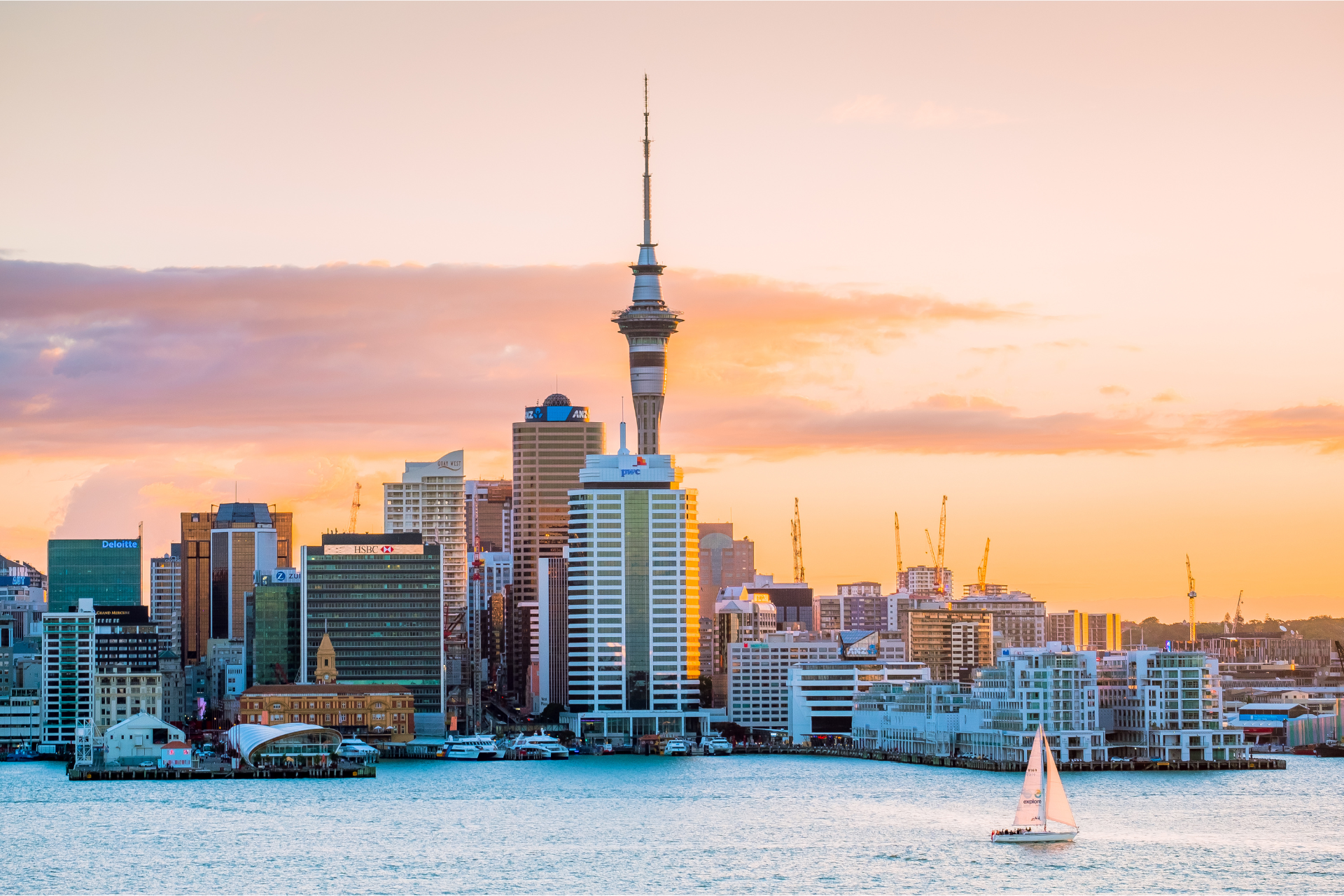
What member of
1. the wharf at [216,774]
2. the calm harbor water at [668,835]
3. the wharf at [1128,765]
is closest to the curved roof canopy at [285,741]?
the wharf at [216,774]

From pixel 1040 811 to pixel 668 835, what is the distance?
20.2m

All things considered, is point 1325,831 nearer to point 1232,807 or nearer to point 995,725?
point 1232,807

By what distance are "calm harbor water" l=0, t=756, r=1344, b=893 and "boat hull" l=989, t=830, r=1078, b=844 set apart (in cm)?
79

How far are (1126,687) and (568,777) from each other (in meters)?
47.5

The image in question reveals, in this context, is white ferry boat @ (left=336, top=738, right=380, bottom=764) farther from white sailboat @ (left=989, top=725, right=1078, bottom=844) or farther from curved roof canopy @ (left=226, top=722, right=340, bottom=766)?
white sailboat @ (left=989, top=725, right=1078, bottom=844)

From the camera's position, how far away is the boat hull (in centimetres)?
11519

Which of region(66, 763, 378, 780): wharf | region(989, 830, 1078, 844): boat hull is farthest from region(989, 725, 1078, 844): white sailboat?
region(66, 763, 378, 780): wharf

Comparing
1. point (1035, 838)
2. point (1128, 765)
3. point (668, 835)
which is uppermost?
point (1128, 765)

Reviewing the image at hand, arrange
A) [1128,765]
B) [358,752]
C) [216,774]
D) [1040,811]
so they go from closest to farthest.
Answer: [1040,811]
[216,774]
[1128,765]
[358,752]

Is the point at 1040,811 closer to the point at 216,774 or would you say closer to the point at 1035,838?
the point at 1035,838

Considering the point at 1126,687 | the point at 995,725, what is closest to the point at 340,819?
the point at 995,725

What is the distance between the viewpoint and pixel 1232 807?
137 meters

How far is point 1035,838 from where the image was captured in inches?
4540

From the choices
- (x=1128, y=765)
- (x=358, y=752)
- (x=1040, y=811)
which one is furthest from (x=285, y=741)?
(x=1040, y=811)
